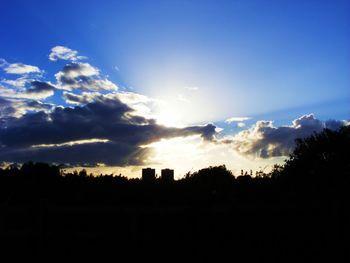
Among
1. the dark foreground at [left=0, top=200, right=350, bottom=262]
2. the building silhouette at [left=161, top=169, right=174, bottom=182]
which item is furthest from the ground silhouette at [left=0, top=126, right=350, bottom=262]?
the building silhouette at [left=161, top=169, right=174, bottom=182]

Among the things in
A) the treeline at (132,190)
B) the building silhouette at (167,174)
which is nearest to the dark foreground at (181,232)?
the treeline at (132,190)

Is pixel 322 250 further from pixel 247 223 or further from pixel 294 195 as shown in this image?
pixel 294 195

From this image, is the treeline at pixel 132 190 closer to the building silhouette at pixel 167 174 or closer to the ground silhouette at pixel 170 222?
the ground silhouette at pixel 170 222

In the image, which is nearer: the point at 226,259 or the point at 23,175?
the point at 226,259

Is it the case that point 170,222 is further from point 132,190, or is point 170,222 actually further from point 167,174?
point 167,174

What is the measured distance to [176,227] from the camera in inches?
579

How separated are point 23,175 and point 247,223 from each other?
16414 mm

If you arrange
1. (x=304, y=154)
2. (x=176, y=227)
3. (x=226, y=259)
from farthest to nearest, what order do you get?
(x=304, y=154), (x=176, y=227), (x=226, y=259)

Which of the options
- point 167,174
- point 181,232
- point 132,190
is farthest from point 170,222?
point 167,174

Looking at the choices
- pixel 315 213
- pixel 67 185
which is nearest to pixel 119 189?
pixel 67 185

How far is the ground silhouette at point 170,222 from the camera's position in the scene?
39.7ft

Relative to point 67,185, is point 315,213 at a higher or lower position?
lower


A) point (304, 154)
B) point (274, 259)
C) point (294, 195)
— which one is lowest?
point (274, 259)

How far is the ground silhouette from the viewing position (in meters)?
12.1
